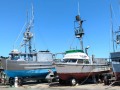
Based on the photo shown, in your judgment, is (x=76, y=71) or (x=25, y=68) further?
(x=25, y=68)

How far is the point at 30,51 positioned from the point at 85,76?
10.2 meters

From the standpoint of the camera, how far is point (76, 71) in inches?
1384

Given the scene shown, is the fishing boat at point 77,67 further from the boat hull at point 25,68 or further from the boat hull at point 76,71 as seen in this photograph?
the boat hull at point 25,68

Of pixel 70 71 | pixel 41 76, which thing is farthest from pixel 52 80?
pixel 70 71

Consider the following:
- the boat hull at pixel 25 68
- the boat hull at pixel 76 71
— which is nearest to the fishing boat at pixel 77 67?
the boat hull at pixel 76 71

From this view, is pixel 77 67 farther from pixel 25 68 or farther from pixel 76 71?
pixel 25 68

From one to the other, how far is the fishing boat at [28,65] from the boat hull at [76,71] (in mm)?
6249

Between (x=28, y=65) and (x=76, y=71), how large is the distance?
7.61 meters

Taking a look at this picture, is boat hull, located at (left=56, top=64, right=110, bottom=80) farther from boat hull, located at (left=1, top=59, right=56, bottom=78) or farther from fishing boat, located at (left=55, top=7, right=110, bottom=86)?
boat hull, located at (left=1, top=59, right=56, bottom=78)

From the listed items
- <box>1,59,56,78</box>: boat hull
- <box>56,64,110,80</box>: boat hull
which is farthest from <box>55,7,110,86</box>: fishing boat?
<box>1,59,56,78</box>: boat hull

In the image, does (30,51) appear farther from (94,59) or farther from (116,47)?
(116,47)

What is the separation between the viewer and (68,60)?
3566 cm

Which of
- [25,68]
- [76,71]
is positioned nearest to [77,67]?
[76,71]

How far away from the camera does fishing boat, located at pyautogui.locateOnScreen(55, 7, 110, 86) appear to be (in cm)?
3459
